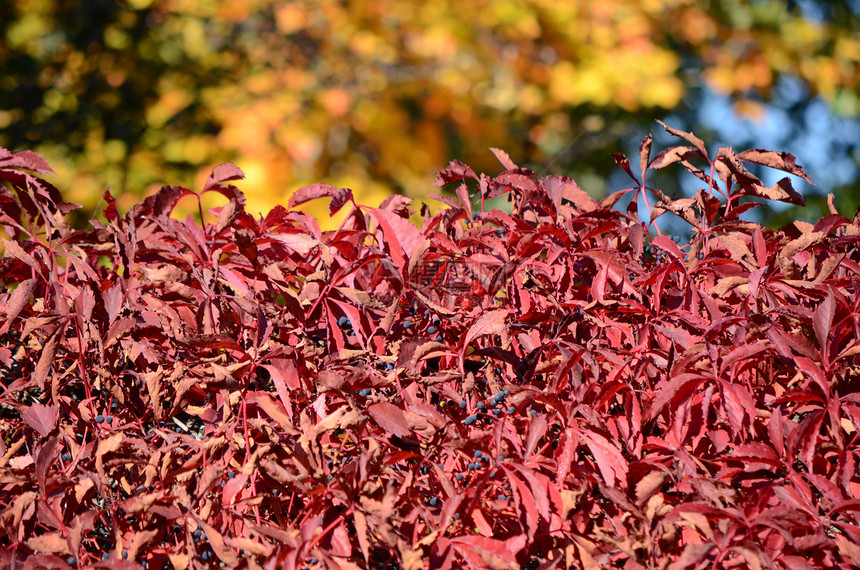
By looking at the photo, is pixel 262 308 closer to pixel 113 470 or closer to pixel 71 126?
pixel 113 470

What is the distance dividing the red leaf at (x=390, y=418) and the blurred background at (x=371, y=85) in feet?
5.91

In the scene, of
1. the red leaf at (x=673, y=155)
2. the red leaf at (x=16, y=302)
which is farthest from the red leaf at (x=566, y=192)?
the red leaf at (x=16, y=302)

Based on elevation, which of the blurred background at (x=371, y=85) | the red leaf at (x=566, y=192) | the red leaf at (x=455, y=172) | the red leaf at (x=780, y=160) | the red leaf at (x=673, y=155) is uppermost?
the red leaf at (x=780, y=160)

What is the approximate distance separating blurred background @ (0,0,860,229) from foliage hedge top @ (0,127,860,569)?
5.18 feet

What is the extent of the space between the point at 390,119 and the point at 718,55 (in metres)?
2.20

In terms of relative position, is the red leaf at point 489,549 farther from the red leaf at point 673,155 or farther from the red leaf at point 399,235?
the red leaf at point 673,155

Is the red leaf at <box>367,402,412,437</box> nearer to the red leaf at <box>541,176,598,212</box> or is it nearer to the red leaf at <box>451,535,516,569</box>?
the red leaf at <box>451,535,516,569</box>

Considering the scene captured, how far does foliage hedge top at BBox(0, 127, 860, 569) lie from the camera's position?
0.70m

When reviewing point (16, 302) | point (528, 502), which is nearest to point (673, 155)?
point (528, 502)

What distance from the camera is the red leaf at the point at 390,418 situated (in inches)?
28.1

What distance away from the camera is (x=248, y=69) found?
3.28 m

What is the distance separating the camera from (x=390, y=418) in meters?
0.72

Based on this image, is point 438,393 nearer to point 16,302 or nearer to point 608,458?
point 608,458

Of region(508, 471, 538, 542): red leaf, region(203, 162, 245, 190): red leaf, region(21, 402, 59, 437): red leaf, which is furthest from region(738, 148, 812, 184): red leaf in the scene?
region(21, 402, 59, 437): red leaf
